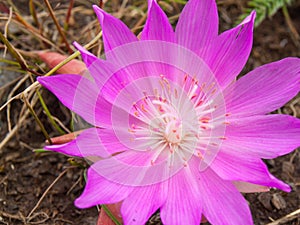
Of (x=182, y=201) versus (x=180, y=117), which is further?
(x=180, y=117)

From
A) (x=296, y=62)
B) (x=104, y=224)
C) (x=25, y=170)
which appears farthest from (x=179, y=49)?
(x=25, y=170)

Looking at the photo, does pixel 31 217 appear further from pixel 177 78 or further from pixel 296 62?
pixel 296 62

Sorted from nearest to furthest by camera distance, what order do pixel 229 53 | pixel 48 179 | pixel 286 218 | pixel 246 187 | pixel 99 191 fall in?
pixel 99 191, pixel 246 187, pixel 229 53, pixel 286 218, pixel 48 179

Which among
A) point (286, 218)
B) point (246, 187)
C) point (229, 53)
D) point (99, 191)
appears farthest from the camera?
point (286, 218)

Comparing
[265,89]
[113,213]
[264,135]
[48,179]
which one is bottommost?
[48,179]

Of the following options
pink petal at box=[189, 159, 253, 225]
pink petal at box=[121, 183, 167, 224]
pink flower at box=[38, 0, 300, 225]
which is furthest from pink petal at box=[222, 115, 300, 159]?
pink petal at box=[121, 183, 167, 224]

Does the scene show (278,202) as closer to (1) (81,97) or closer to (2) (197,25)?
(2) (197,25)

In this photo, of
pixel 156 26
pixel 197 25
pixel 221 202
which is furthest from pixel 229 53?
pixel 221 202
